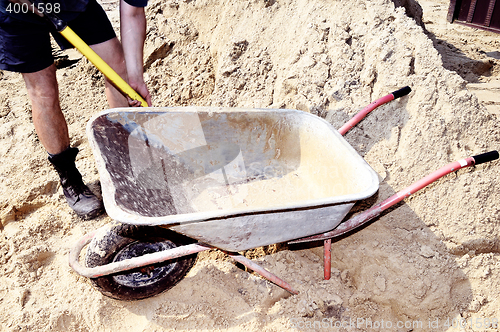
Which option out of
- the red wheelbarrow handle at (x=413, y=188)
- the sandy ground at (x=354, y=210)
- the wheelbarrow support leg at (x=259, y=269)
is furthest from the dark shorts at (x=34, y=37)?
the red wheelbarrow handle at (x=413, y=188)

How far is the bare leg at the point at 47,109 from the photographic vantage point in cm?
212

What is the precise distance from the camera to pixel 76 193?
249cm

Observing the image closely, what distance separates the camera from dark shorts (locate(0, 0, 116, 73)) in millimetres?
1919

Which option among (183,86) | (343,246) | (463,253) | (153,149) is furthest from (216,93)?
(463,253)

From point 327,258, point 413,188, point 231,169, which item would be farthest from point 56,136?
point 413,188

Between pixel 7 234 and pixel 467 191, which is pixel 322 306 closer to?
pixel 467 191

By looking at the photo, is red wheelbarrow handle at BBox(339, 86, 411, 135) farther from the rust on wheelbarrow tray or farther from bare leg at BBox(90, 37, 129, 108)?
bare leg at BBox(90, 37, 129, 108)

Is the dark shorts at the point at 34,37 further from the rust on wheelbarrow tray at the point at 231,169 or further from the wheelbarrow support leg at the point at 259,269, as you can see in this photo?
the wheelbarrow support leg at the point at 259,269

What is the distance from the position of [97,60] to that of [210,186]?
978 millimetres

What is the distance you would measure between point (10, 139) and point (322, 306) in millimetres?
3082

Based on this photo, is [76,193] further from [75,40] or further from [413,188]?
[413,188]

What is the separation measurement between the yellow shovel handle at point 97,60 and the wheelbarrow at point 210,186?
0.50 ft

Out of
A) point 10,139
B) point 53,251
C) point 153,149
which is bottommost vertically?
point 53,251

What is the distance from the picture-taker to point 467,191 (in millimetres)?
2182
